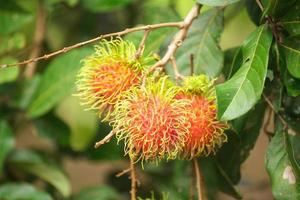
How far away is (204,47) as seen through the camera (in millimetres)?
1097

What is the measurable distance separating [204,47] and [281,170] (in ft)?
0.95

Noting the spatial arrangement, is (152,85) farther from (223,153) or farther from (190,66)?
(223,153)

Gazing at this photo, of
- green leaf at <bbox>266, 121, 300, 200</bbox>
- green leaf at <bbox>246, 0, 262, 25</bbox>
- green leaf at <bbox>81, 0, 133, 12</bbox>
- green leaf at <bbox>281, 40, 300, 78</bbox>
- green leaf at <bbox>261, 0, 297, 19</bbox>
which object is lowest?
green leaf at <bbox>266, 121, 300, 200</bbox>

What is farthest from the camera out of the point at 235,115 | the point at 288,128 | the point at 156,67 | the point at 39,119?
the point at 39,119

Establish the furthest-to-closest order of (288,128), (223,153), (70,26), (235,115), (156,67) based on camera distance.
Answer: (70,26) → (223,153) → (288,128) → (156,67) → (235,115)

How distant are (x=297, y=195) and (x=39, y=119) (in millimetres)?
875

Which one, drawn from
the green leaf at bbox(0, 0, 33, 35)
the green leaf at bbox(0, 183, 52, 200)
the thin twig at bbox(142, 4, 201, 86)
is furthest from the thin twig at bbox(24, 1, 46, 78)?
the thin twig at bbox(142, 4, 201, 86)

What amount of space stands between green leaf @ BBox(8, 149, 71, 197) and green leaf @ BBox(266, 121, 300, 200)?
70cm

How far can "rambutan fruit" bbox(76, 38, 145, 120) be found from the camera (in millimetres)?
887

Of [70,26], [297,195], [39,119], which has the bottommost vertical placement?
[297,195]

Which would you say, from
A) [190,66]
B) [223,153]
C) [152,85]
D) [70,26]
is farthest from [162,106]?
[70,26]

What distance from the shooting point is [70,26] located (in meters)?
1.99

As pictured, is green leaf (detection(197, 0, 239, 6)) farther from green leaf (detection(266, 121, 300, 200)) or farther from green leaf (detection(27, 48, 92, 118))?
green leaf (detection(27, 48, 92, 118))

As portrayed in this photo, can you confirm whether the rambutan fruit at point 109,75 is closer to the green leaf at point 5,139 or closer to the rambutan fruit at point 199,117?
the rambutan fruit at point 199,117
